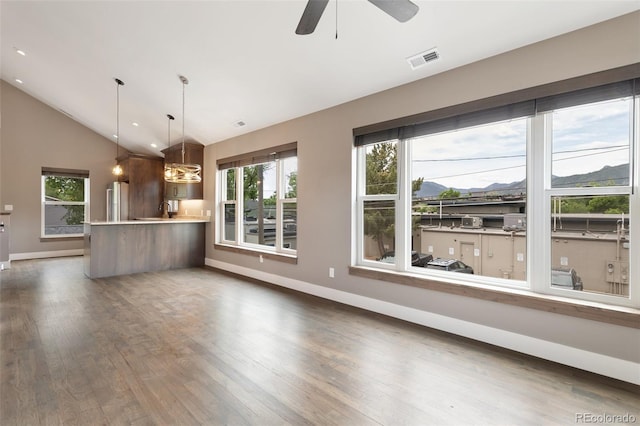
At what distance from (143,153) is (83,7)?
5701mm

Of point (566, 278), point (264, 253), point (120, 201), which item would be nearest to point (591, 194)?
point (566, 278)

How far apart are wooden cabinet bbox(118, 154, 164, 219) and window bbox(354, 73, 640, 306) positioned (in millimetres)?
6366

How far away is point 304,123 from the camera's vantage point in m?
4.67

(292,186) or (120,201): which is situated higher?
(292,186)

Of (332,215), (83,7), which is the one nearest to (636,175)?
(332,215)

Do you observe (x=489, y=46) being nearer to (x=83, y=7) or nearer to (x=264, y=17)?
(x=264, y=17)

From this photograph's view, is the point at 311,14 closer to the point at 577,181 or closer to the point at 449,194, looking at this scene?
the point at 449,194

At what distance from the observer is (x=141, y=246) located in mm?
6129

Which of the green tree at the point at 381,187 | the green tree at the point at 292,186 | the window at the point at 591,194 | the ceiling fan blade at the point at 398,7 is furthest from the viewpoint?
the green tree at the point at 292,186

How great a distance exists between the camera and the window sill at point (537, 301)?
2279 millimetres

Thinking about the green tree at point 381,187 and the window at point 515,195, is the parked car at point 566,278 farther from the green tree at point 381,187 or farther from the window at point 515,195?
the green tree at point 381,187

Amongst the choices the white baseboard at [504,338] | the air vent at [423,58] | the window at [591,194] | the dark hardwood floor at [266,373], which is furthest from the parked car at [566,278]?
the air vent at [423,58]

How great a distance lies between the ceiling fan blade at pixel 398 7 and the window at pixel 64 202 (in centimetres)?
911

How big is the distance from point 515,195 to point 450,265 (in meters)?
0.95
